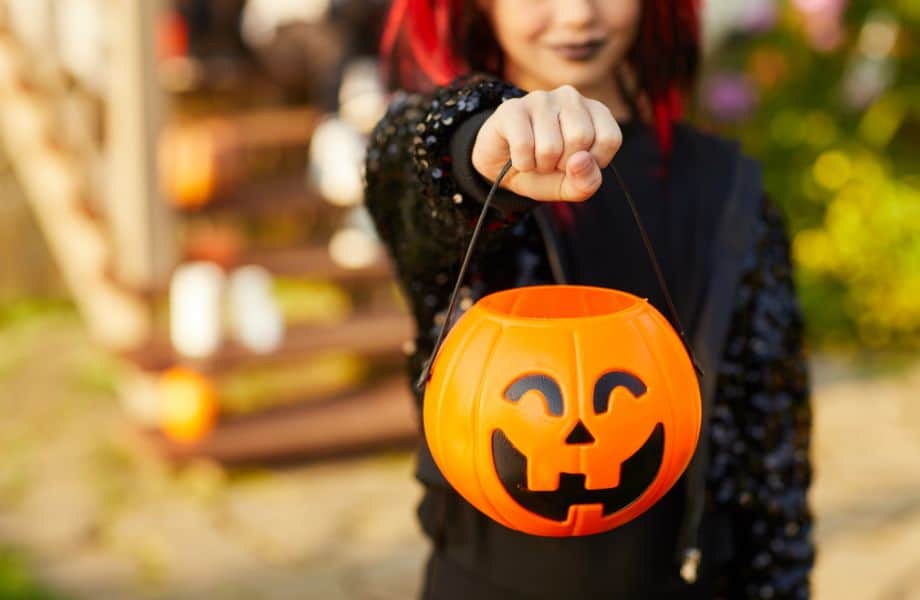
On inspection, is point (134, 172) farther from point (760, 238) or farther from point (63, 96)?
point (760, 238)

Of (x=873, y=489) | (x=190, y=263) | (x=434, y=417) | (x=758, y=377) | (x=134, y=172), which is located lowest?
(x=873, y=489)

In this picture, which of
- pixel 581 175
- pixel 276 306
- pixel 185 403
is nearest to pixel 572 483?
pixel 581 175

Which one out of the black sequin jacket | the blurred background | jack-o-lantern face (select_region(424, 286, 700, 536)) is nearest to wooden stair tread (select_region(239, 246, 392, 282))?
the blurred background

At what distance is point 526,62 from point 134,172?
3059mm

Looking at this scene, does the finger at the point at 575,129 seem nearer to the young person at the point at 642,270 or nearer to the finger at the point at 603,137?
the finger at the point at 603,137

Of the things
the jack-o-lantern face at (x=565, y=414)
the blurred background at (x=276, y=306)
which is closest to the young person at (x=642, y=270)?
the jack-o-lantern face at (x=565, y=414)

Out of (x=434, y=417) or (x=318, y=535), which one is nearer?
(x=434, y=417)

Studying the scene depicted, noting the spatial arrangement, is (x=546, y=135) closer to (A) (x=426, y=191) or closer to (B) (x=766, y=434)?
(A) (x=426, y=191)

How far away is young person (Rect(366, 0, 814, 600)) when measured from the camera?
4.53ft

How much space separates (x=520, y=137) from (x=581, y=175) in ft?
0.22

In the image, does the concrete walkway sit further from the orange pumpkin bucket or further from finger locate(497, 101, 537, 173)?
finger locate(497, 101, 537, 173)

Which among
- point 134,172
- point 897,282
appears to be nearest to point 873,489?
point 897,282

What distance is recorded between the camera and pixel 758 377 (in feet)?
4.99

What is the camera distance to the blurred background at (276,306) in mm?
3818
